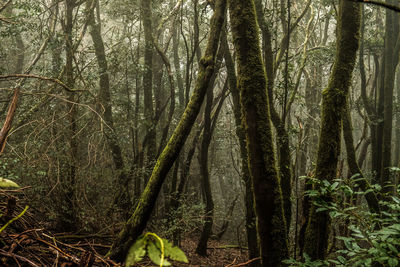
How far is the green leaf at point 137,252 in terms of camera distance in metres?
0.87

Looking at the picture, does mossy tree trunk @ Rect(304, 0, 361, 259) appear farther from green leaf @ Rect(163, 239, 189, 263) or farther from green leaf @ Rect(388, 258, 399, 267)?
green leaf @ Rect(163, 239, 189, 263)

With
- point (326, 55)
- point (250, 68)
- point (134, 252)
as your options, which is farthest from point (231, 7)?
point (326, 55)

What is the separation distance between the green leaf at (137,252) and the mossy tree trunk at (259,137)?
1.93 m

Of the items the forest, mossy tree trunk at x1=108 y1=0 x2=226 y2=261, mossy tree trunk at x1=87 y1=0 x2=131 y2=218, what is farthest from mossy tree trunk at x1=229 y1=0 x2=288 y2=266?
mossy tree trunk at x1=87 y1=0 x2=131 y2=218

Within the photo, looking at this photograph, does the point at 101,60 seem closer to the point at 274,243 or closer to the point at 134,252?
the point at 274,243

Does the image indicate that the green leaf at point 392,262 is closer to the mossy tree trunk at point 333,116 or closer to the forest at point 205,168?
the forest at point 205,168

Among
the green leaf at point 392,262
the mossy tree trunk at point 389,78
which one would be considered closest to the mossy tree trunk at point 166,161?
the green leaf at point 392,262

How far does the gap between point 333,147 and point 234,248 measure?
692 centimetres

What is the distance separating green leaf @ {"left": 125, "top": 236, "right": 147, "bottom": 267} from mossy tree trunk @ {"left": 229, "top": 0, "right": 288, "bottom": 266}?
6.33ft

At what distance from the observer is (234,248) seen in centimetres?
920

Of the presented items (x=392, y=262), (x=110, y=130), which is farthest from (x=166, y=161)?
(x=110, y=130)

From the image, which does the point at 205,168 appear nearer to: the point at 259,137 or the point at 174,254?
the point at 259,137

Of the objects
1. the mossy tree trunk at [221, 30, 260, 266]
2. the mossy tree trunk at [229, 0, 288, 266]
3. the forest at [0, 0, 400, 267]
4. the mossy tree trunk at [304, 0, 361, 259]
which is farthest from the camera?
the mossy tree trunk at [221, 30, 260, 266]

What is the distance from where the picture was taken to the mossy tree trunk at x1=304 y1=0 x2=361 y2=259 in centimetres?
315
